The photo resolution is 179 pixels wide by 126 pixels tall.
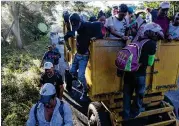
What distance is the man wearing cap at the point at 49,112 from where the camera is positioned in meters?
4.07

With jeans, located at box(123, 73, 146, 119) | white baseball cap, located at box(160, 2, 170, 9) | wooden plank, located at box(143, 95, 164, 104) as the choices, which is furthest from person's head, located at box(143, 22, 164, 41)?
Answer: wooden plank, located at box(143, 95, 164, 104)

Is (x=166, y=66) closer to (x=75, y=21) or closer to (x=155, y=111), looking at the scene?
(x=155, y=111)

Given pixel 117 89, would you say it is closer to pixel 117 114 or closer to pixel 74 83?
pixel 117 114

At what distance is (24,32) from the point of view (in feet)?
84.6

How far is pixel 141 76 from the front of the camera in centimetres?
504

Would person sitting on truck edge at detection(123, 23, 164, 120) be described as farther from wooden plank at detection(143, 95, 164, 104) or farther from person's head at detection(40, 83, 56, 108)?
person's head at detection(40, 83, 56, 108)

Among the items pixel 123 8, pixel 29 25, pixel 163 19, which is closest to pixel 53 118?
pixel 123 8

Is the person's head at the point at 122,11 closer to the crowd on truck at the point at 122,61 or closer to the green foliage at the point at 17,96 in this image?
the crowd on truck at the point at 122,61

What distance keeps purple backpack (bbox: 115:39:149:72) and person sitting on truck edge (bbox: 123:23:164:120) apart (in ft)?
0.27

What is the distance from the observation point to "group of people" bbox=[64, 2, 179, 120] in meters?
4.89

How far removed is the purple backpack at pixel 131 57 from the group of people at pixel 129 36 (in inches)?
2.9

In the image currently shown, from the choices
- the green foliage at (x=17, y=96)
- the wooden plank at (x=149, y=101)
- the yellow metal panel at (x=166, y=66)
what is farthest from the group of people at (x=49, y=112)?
the green foliage at (x=17, y=96)

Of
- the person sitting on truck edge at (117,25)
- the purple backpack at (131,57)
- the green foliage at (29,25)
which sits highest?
the person sitting on truck edge at (117,25)

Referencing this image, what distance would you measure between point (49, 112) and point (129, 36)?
2.27 metres
